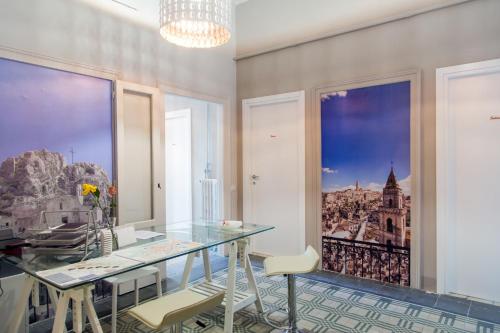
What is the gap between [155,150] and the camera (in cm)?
346

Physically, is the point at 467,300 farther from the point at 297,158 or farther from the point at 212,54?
the point at 212,54

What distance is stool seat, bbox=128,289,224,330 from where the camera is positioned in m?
1.55

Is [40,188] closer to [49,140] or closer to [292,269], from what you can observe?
[49,140]

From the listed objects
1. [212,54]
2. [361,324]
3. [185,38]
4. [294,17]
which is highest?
[294,17]

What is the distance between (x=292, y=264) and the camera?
2.38 meters

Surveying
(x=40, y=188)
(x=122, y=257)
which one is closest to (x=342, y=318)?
(x=122, y=257)

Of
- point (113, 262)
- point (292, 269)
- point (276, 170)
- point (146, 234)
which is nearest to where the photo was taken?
point (113, 262)

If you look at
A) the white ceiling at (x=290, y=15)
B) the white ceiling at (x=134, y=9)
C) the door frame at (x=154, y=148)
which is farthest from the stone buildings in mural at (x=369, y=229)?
the white ceiling at (x=134, y=9)

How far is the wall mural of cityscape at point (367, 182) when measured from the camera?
130 inches

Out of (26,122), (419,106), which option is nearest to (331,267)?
(419,106)

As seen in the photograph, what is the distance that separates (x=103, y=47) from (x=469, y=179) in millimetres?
3593

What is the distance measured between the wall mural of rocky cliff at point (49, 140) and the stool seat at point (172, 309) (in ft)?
4.68

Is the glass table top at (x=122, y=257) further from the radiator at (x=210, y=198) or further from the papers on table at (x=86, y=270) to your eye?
the radiator at (x=210, y=198)

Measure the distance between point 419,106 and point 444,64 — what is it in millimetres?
427
